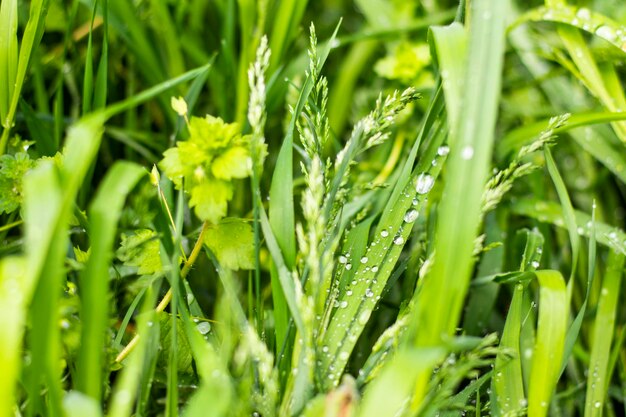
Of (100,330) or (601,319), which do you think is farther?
(601,319)

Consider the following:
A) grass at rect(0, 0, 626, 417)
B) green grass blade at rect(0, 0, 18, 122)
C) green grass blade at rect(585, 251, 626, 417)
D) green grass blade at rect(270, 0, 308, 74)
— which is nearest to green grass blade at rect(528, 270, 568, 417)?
grass at rect(0, 0, 626, 417)

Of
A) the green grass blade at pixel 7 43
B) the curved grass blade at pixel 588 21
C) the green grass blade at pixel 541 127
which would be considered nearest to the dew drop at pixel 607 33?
the curved grass blade at pixel 588 21

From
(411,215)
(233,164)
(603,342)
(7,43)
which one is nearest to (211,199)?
(233,164)

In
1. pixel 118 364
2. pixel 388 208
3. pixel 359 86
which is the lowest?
pixel 118 364

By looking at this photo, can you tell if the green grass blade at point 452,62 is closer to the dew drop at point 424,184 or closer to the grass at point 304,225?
the grass at point 304,225

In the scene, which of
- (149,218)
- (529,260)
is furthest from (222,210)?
(529,260)

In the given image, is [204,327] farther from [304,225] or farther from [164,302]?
[304,225]

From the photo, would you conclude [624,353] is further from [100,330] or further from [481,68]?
[100,330]

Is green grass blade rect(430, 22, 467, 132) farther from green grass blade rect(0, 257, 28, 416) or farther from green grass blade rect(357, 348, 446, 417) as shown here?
green grass blade rect(0, 257, 28, 416)
